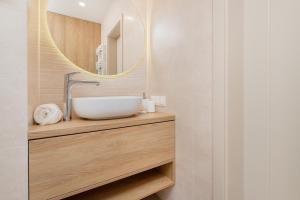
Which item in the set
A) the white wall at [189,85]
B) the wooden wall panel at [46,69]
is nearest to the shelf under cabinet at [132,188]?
the white wall at [189,85]

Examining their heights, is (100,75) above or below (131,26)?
below

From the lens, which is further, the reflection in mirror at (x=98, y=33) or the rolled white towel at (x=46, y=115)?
the reflection in mirror at (x=98, y=33)

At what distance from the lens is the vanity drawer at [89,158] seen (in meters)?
0.62

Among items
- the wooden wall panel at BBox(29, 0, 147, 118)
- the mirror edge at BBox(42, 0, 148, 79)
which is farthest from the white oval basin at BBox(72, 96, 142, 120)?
the mirror edge at BBox(42, 0, 148, 79)

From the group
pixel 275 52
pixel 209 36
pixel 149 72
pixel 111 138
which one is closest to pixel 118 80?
pixel 149 72

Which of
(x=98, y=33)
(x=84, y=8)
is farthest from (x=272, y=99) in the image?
Answer: (x=84, y=8)

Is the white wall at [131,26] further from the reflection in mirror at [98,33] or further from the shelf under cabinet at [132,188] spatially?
the shelf under cabinet at [132,188]

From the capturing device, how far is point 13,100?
0.56 meters

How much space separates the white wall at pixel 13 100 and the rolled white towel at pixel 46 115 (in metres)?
0.20

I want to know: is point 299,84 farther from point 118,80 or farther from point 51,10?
point 51,10

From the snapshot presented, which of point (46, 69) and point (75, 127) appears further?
point (46, 69)

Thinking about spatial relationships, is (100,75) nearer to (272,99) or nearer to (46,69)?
(46,69)

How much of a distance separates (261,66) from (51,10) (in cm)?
124

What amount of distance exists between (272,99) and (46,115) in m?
1.10
